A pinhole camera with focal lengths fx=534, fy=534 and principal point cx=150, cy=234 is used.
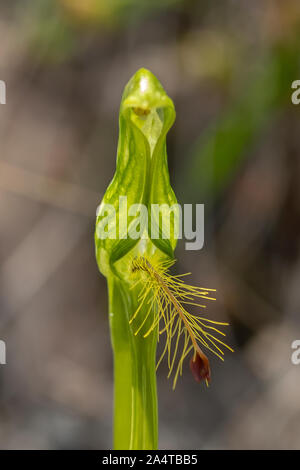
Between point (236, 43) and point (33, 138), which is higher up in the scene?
point (236, 43)

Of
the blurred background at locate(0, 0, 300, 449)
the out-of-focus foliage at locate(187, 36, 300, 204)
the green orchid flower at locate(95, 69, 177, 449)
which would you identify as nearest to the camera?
the green orchid flower at locate(95, 69, 177, 449)

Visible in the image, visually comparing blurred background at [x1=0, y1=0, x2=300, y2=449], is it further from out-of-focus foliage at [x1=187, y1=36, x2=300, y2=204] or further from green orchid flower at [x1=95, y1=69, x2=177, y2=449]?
green orchid flower at [x1=95, y1=69, x2=177, y2=449]

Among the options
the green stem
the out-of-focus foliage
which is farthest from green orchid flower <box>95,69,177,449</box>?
the out-of-focus foliage

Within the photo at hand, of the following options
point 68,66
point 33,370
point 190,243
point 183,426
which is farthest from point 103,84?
point 183,426

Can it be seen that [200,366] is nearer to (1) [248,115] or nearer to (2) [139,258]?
(2) [139,258]

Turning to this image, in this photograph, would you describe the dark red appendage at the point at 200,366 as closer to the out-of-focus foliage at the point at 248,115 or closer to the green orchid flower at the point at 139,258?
the green orchid flower at the point at 139,258
